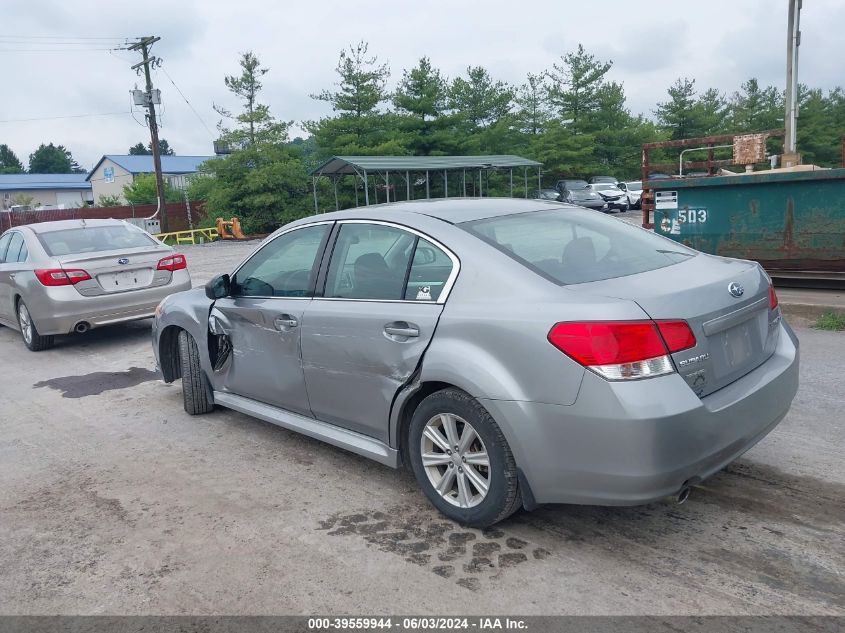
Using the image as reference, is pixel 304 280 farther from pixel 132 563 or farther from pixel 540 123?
pixel 540 123

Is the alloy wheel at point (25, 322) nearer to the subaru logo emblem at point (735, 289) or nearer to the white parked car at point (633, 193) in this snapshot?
the subaru logo emblem at point (735, 289)

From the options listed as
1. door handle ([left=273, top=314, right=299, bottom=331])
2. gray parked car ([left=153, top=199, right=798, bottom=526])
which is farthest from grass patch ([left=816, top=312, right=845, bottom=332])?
door handle ([left=273, top=314, right=299, bottom=331])

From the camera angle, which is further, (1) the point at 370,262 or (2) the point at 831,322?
(2) the point at 831,322

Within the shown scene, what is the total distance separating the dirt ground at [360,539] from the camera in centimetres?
299

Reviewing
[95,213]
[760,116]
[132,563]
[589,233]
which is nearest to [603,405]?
[589,233]

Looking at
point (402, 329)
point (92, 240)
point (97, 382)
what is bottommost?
point (97, 382)

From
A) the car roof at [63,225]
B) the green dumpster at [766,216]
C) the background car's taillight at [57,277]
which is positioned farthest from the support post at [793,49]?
the background car's taillight at [57,277]

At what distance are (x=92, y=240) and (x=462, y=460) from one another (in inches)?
279

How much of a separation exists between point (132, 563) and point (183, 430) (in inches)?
79.8

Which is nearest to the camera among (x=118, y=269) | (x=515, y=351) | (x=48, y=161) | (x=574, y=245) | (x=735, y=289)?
(x=515, y=351)

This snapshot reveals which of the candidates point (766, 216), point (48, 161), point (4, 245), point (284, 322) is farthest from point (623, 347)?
point (48, 161)

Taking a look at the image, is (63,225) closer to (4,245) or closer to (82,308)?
(4,245)

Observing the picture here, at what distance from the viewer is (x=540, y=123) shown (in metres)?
50.8

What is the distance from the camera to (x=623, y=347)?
2.97 m
